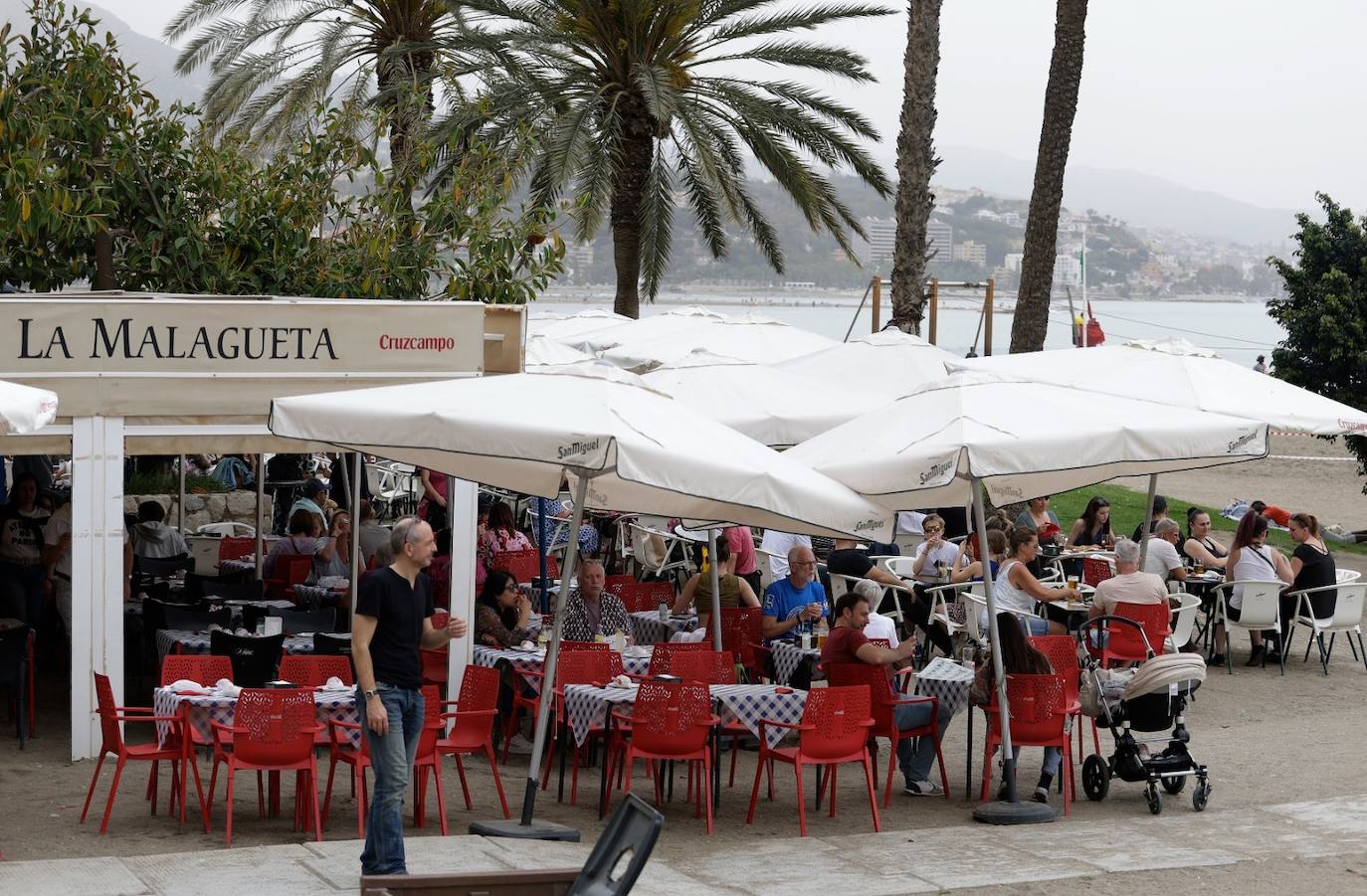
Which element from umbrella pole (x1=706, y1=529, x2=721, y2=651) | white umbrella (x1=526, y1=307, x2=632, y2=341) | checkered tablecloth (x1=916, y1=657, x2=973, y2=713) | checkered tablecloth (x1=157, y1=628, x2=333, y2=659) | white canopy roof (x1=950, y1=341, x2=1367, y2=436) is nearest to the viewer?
checkered tablecloth (x1=916, y1=657, x2=973, y2=713)

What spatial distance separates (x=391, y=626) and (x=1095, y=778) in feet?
16.3

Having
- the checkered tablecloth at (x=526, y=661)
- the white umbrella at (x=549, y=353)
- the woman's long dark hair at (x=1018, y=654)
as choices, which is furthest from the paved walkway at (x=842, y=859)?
the white umbrella at (x=549, y=353)

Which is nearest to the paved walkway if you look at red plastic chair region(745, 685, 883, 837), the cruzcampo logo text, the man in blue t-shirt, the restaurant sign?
red plastic chair region(745, 685, 883, 837)

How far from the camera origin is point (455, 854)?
→ 782 cm

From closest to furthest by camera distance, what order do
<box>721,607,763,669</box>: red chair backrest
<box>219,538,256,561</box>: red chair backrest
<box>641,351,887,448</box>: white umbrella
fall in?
<box>721,607,763,669</box>: red chair backrest < <box>641,351,887,448</box>: white umbrella < <box>219,538,256,561</box>: red chair backrest

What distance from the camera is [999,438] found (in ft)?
28.9

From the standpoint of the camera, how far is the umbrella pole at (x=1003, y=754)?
30.6ft

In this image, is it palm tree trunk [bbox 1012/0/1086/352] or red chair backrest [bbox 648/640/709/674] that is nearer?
red chair backrest [bbox 648/640/709/674]

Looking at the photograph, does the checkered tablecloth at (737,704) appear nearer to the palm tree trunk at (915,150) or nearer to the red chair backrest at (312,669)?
the red chair backrest at (312,669)

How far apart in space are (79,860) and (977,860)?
4.52m

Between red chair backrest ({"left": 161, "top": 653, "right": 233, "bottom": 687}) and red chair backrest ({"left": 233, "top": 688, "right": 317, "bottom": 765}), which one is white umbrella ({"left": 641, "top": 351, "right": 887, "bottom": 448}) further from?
red chair backrest ({"left": 233, "top": 688, "right": 317, "bottom": 765})

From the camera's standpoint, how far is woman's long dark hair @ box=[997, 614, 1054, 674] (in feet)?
31.7

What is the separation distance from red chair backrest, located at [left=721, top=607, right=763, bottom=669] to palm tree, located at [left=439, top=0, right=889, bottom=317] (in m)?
7.38

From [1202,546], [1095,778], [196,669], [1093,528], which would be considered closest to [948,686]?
[1095,778]
